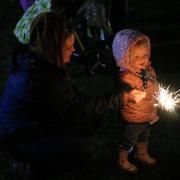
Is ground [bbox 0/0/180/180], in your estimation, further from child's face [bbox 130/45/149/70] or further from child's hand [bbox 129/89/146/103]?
child's face [bbox 130/45/149/70]

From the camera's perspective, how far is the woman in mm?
3764

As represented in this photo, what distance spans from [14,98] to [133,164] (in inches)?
59.0

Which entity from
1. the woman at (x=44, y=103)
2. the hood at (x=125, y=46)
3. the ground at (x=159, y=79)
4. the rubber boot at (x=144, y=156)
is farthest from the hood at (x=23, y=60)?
the rubber boot at (x=144, y=156)

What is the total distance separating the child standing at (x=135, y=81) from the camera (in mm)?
4070

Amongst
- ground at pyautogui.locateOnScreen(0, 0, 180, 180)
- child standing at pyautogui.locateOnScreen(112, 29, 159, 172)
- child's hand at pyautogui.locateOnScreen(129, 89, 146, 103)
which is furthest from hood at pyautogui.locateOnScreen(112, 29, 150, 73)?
ground at pyautogui.locateOnScreen(0, 0, 180, 180)

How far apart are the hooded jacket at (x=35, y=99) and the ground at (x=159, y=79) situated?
847mm

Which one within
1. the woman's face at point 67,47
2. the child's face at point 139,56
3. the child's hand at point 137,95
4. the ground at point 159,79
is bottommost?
the ground at point 159,79

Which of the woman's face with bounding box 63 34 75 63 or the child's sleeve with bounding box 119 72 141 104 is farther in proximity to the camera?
the child's sleeve with bounding box 119 72 141 104

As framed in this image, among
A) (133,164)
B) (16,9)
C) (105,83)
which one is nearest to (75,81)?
(105,83)

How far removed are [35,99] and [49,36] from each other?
526mm

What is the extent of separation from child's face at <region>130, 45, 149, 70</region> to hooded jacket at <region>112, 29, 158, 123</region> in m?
0.03

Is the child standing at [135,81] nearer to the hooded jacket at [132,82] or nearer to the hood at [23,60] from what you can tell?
the hooded jacket at [132,82]

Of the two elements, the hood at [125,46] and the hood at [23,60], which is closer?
the hood at [23,60]

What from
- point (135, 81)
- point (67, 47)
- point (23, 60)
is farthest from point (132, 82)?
point (23, 60)
